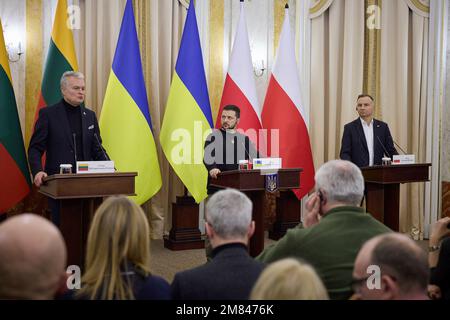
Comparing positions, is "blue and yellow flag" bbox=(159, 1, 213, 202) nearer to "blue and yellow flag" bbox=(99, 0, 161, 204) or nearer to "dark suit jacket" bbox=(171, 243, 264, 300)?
"blue and yellow flag" bbox=(99, 0, 161, 204)

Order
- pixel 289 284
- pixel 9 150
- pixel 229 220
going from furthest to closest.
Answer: pixel 9 150
pixel 229 220
pixel 289 284

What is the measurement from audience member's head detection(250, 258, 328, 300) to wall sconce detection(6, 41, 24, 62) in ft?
18.1

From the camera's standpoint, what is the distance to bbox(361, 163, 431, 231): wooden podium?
17.8ft

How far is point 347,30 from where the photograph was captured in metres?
7.38

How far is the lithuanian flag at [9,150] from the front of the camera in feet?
18.1

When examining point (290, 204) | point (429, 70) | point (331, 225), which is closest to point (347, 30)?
point (429, 70)

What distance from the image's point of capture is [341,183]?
2.73 metres

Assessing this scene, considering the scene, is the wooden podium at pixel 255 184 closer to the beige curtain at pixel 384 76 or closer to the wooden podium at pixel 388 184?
the wooden podium at pixel 388 184

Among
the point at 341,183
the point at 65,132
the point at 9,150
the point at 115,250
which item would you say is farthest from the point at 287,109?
Result: the point at 115,250

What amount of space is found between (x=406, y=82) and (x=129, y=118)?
3809mm

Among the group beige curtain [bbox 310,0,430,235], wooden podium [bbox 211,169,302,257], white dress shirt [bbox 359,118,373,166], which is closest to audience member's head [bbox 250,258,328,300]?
wooden podium [bbox 211,169,302,257]

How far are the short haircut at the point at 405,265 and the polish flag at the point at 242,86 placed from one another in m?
4.81

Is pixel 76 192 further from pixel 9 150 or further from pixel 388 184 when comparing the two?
pixel 388 184
